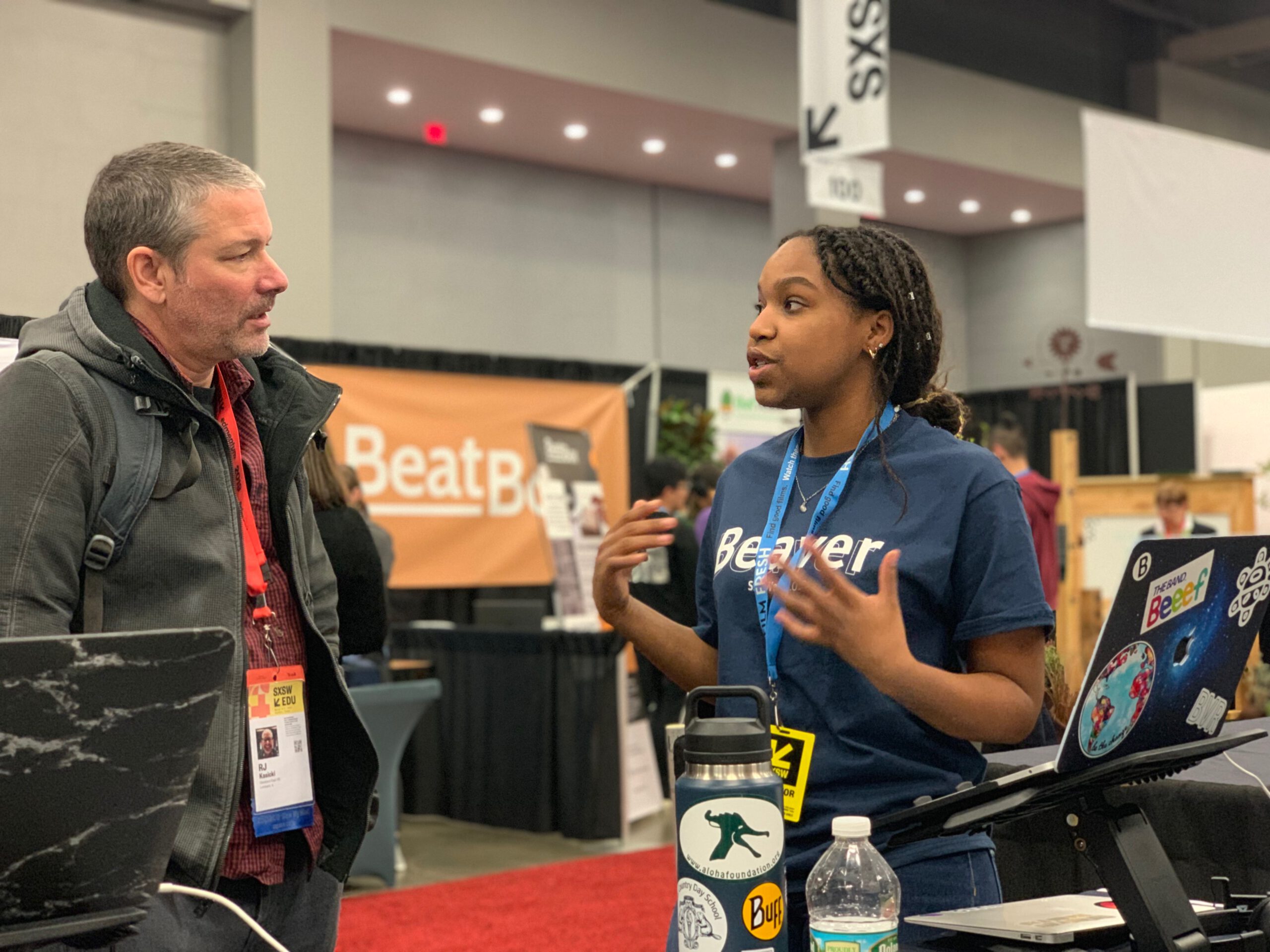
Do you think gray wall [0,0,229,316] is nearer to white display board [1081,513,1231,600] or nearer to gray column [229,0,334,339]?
gray column [229,0,334,339]

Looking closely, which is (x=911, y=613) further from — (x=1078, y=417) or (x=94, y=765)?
(x=1078, y=417)

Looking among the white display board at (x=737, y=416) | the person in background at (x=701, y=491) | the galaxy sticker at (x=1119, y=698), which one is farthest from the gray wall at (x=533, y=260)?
the galaxy sticker at (x=1119, y=698)

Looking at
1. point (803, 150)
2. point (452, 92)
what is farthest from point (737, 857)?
point (452, 92)

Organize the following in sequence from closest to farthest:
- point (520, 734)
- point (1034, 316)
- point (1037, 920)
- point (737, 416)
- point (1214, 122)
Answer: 1. point (1037, 920)
2. point (520, 734)
3. point (737, 416)
4. point (1214, 122)
5. point (1034, 316)

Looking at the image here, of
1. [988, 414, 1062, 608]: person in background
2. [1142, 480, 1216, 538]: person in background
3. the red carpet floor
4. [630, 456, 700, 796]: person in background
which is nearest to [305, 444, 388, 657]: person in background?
the red carpet floor

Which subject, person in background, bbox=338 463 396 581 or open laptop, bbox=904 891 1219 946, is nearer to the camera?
open laptop, bbox=904 891 1219 946

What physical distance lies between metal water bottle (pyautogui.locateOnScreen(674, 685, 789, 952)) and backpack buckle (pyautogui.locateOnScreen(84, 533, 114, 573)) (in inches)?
23.6

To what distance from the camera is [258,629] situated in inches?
59.4

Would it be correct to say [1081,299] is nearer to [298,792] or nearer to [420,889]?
[420,889]

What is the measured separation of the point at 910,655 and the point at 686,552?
191 inches

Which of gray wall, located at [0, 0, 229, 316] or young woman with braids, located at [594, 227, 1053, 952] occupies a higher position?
gray wall, located at [0, 0, 229, 316]

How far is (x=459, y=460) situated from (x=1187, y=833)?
6.34m

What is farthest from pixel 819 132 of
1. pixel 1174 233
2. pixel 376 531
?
pixel 376 531

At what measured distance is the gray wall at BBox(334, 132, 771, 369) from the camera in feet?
30.7
